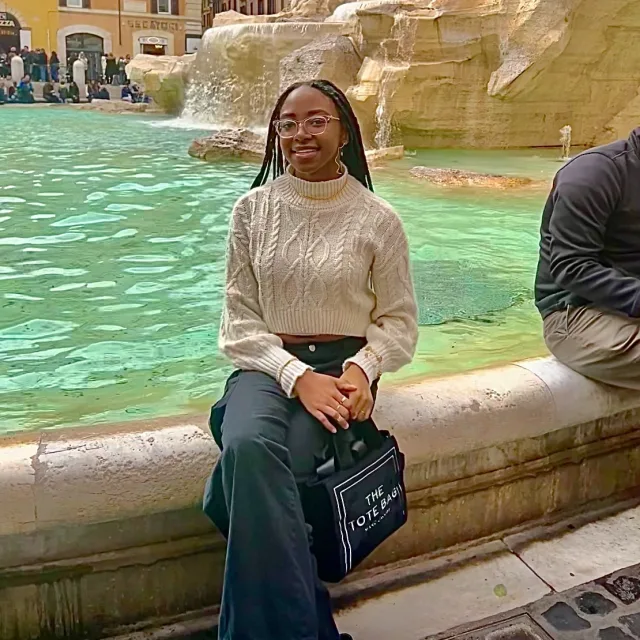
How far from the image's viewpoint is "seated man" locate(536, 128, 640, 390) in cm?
232

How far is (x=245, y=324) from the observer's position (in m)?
1.96

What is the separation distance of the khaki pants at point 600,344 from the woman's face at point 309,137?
3.11 feet

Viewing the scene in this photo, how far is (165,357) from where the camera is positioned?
361cm

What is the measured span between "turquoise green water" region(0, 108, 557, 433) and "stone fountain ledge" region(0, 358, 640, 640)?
1110 millimetres

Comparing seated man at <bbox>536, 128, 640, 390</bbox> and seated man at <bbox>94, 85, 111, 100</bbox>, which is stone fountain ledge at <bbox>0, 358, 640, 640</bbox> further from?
seated man at <bbox>94, 85, 111, 100</bbox>

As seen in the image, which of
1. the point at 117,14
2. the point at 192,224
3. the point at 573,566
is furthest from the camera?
the point at 117,14

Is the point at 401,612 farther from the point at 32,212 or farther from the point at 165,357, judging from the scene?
the point at 32,212

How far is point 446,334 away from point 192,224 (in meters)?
3.11

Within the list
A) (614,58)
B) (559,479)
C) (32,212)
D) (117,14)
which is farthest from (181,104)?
(117,14)

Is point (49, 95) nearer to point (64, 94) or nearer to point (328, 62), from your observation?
point (64, 94)

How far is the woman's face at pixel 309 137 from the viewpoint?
1957mm

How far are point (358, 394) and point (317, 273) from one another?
31cm

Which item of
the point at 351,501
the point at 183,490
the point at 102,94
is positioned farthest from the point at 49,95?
the point at 351,501

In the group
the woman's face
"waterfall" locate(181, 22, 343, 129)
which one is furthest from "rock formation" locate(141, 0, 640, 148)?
the woman's face
